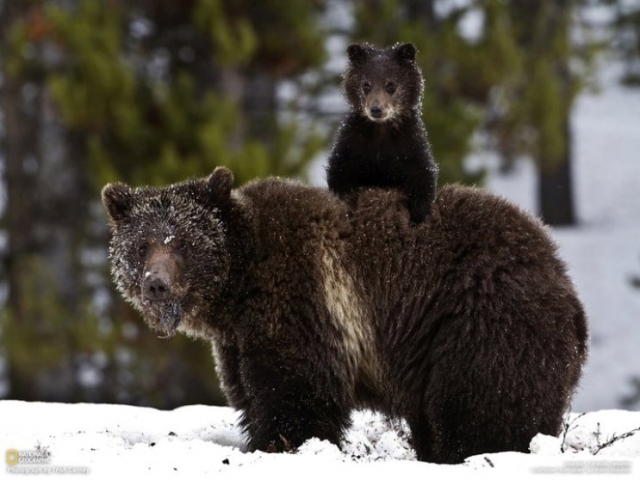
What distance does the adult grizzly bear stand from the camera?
6.17 meters

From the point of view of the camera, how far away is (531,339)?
242 inches

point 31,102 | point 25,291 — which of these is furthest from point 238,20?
point 31,102

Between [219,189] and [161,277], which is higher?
[219,189]

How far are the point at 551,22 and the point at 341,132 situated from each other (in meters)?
14.7

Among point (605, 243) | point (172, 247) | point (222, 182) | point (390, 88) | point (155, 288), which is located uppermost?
point (605, 243)

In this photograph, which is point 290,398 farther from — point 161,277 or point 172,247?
point 172,247

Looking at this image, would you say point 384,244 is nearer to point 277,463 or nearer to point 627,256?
point 277,463

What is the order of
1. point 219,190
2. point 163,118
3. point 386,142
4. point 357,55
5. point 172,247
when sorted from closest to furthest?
point 172,247 < point 219,190 < point 386,142 < point 357,55 < point 163,118

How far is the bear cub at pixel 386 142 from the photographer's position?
6.67 meters

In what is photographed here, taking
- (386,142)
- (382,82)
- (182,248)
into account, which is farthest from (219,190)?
(382,82)

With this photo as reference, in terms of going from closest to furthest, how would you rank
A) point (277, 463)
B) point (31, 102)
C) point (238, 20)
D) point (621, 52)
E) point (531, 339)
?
point (277, 463) → point (531, 339) → point (238, 20) → point (31, 102) → point (621, 52)

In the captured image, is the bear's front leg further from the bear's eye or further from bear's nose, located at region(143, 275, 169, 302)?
the bear's eye

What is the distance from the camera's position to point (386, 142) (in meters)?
6.87

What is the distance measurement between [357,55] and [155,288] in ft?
7.83
